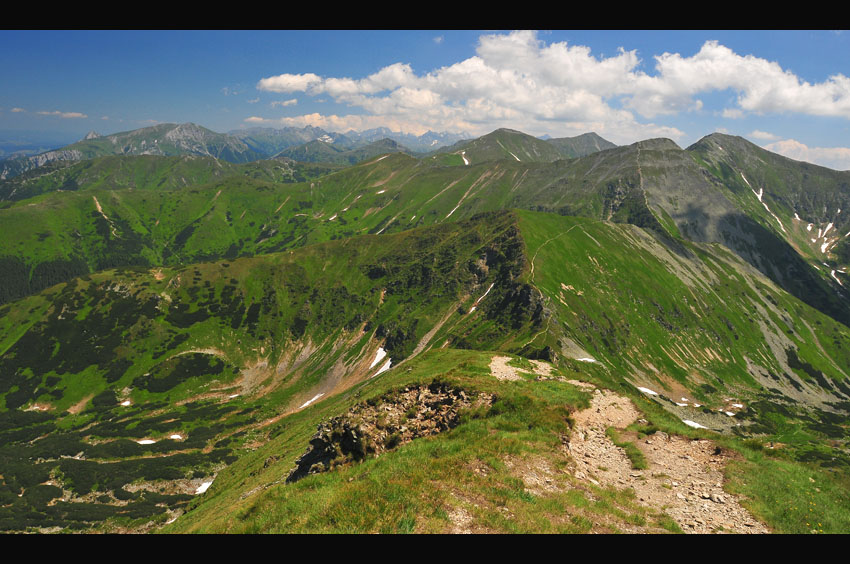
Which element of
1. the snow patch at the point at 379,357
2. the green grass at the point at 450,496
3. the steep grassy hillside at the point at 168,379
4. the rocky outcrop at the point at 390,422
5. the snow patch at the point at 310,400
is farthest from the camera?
the snow patch at the point at 379,357

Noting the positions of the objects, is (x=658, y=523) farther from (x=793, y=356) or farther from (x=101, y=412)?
(x=793, y=356)

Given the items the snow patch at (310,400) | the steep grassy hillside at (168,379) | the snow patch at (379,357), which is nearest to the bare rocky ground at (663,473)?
the steep grassy hillside at (168,379)

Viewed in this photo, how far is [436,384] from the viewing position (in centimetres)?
3466

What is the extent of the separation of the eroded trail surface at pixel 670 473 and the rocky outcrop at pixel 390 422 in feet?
26.6

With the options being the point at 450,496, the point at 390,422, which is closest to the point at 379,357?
the point at 390,422

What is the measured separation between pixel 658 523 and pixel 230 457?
13683cm

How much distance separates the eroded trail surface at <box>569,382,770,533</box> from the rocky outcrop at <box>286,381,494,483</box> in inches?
319

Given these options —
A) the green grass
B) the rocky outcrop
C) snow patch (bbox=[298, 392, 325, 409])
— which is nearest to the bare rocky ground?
the green grass

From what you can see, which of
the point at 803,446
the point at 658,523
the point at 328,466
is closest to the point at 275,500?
the point at 328,466

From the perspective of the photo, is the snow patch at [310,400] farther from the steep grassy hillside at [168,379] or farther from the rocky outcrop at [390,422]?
the rocky outcrop at [390,422]

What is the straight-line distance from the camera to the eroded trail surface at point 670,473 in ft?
56.1

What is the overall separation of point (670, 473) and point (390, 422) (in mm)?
18682

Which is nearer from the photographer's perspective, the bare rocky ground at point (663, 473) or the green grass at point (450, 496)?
the green grass at point (450, 496)

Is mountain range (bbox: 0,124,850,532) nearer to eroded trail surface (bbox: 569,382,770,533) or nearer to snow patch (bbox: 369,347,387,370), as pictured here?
eroded trail surface (bbox: 569,382,770,533)
